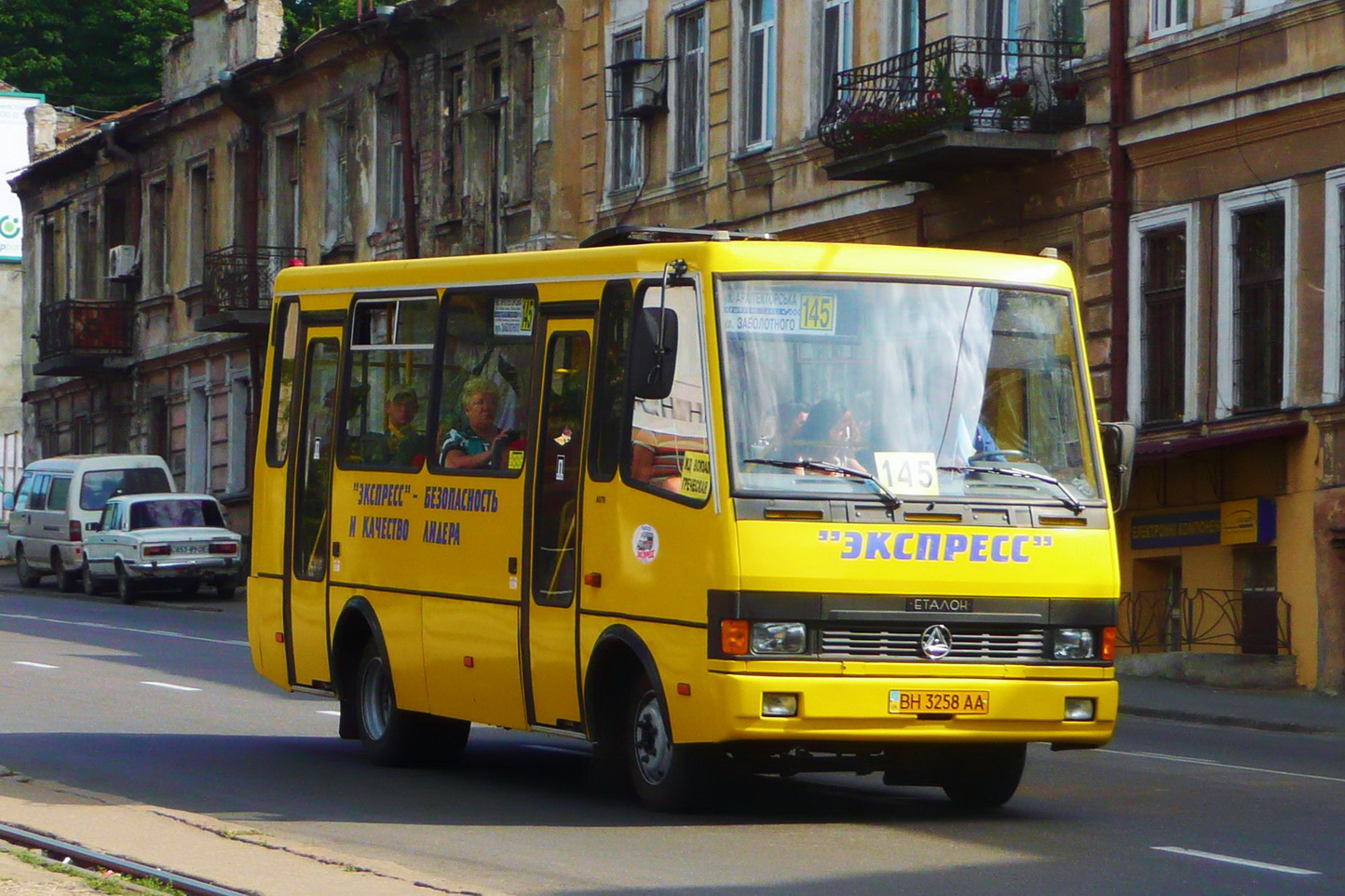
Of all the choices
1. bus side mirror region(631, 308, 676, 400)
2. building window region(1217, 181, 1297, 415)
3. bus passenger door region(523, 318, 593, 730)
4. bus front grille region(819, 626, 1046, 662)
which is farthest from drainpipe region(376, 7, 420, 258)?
bus front grille region(819, 626, 1046, 662)

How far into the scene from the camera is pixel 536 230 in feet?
122

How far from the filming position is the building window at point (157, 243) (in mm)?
51000

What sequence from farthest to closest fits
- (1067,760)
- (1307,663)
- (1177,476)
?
(1177,476) < (1307,663) < (1067,760)

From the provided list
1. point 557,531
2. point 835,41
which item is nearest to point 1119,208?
point 835,41

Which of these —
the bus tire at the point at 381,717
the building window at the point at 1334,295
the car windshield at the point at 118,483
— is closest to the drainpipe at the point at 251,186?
the car windshield at the point at 118,483

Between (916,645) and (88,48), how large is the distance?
59668 millimetres

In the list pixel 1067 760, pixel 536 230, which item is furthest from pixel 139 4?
pixel 1067 760

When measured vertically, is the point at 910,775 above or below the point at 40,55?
below

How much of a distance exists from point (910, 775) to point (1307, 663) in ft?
37.1

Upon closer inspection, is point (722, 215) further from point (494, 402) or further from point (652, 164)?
point (494, 402)

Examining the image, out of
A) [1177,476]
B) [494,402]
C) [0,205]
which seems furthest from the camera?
[0,205]

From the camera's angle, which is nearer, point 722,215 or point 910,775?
point 910,775

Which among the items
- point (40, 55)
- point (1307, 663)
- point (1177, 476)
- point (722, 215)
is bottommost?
point (1307, 663)

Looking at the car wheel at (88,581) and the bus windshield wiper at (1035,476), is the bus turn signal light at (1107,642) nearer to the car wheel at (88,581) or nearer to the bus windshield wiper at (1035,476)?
the bus windshield wiper at (1035,476)
